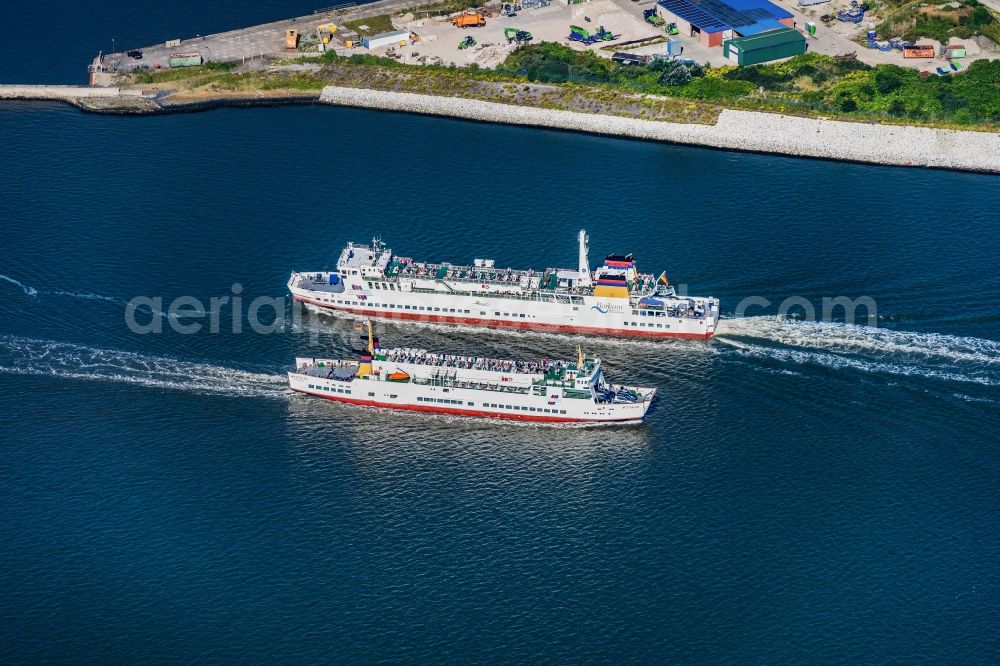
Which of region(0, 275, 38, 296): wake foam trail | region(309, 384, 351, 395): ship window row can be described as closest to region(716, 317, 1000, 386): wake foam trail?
region(309, 384, 351, 395): ship window row

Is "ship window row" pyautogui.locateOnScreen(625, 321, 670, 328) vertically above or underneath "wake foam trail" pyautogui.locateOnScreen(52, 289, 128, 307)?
underneath

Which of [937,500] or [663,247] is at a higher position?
[663,247]

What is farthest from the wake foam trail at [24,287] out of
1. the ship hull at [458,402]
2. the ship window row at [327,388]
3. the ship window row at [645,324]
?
the ship window row at [645,324]

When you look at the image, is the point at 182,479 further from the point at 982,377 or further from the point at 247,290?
the point at 982,377

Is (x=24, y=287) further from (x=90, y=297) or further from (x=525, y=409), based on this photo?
(x=525, y=409)

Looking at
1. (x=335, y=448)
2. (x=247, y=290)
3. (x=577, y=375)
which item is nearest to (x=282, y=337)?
(x=247, y=290)

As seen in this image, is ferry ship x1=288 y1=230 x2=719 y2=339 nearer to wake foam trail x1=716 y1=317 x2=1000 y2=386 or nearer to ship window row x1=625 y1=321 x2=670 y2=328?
ship window row x1=625 y1=321 x2=670 y2=328

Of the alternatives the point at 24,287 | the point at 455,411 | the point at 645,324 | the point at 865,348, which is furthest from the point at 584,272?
the point at 24,287
